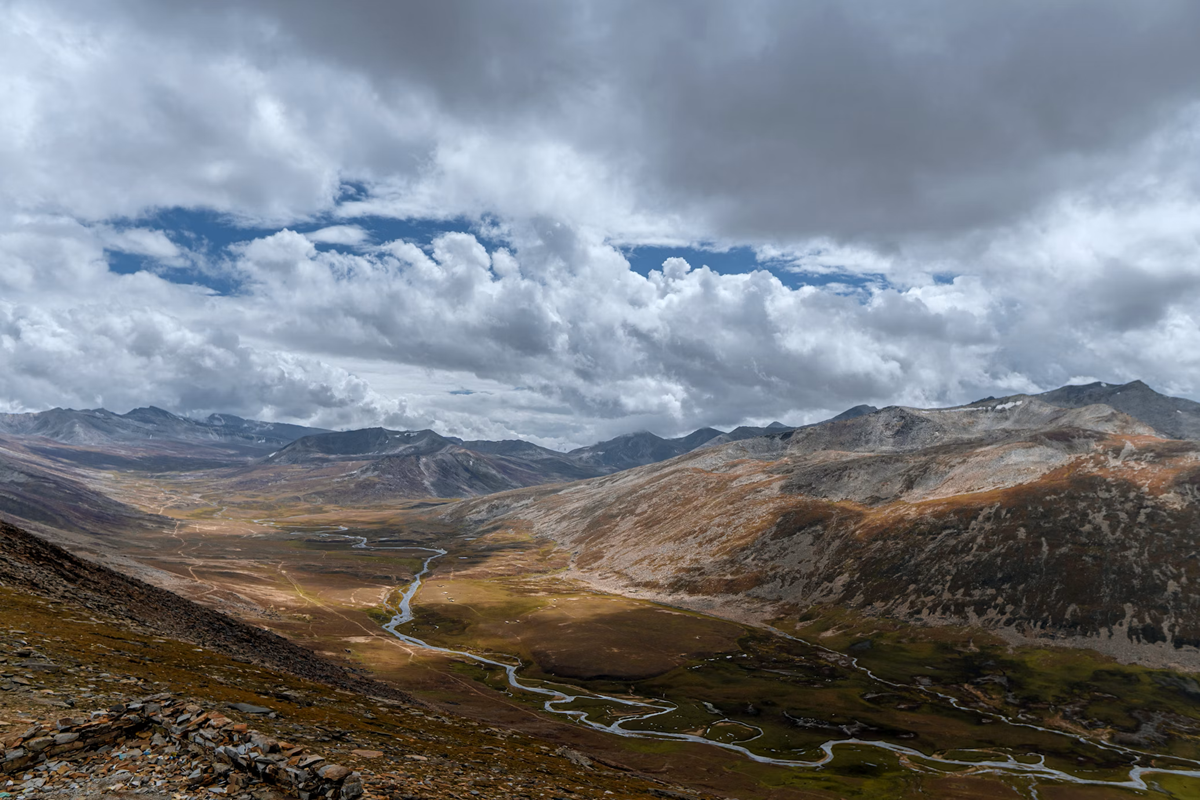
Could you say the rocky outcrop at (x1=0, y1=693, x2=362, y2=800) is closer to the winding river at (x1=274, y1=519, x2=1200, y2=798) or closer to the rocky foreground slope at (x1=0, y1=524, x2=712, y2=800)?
the rocky foreground slope at (x1=0, y1=524, x2=712, y2=800)

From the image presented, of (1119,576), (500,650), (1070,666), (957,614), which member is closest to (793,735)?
(500,650)

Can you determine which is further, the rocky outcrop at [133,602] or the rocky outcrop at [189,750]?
the rocky outcrop at [133,602]

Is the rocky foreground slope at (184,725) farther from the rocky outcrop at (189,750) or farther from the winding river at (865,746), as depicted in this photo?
the winding river at (865,746)

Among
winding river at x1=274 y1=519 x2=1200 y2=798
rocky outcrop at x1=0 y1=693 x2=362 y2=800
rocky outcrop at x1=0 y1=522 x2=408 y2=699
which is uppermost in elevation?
rocky outcrop at x1=0 y1=693 x2=362 y2=800

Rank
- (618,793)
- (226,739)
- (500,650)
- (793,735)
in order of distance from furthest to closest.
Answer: (500,650) → (793,735) → (618,793) → (226,739)

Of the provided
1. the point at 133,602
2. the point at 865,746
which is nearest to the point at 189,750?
the point at 133,602

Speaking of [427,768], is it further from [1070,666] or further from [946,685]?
[1070,666]

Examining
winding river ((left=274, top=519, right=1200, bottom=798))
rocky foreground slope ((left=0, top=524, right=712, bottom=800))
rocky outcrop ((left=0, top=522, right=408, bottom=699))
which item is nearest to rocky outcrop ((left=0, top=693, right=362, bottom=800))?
rocky foreground slope ((left=0, top=524, right=712, bottom=800))

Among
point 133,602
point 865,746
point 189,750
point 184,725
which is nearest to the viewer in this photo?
point 189,750

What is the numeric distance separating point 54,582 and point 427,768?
47.2 meters

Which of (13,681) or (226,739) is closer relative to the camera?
Result: (226,739)

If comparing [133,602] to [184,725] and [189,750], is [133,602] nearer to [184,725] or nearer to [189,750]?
[184,725]

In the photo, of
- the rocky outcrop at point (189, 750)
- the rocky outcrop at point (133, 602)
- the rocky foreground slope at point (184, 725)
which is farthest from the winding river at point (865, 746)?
the rocky outcrop at point (189, 750)

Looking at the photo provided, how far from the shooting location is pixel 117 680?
33188 mm
